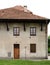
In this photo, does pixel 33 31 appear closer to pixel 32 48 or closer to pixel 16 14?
pixel 32 48

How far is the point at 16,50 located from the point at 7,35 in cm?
212

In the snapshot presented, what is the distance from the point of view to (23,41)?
38594 millimetres

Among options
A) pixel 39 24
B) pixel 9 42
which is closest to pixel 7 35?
pixel 9 42

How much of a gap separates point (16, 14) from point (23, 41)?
406 centimetres

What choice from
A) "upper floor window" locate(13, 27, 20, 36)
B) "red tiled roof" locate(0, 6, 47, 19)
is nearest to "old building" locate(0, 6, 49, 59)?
"upper floor window" locate(13, 27, 20, 36)

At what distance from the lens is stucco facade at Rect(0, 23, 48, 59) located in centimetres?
3847

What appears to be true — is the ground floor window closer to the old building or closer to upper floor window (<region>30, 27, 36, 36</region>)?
the old building

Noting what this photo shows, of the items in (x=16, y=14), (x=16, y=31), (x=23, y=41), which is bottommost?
(x=23, y=41)

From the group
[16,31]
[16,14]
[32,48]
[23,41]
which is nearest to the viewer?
[23,41]

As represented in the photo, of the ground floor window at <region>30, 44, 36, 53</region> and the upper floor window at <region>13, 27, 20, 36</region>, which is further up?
the upper floor window at <region>13, 27, 20, 36</region>

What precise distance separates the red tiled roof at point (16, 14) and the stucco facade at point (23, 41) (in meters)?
0.93

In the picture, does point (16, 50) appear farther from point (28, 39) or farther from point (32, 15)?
point (32, 15)

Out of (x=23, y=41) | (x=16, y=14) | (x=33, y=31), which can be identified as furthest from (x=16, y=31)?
(x=16, y=14)

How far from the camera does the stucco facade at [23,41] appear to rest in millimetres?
38469
